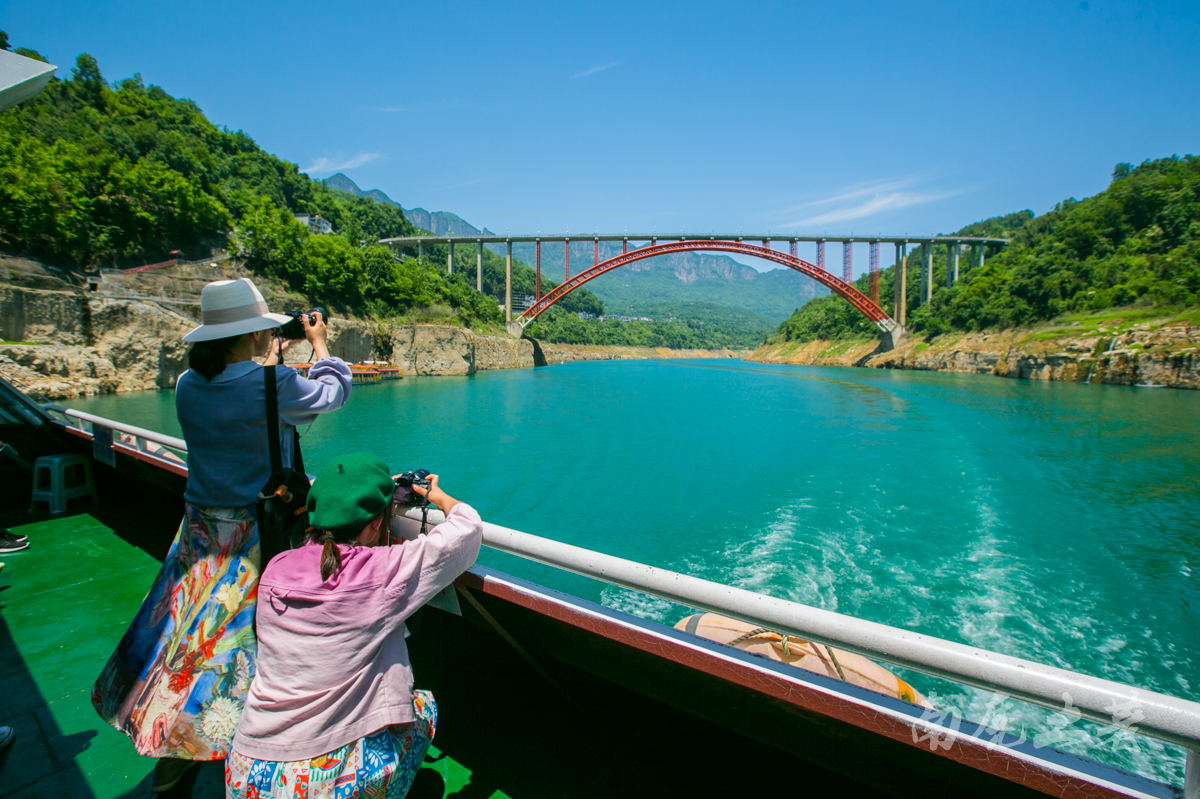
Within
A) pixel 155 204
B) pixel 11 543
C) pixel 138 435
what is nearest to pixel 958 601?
pixel 138 435

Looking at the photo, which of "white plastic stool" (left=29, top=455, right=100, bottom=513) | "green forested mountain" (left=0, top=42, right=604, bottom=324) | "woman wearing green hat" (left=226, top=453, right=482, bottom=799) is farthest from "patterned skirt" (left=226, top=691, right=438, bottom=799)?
"green forested mountain" (left=0, top=42, right=604, bottom=324)

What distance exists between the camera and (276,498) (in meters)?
1.34

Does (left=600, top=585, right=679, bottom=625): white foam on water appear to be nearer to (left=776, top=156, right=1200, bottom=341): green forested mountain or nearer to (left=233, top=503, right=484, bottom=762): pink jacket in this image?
(left=233, top=503, right=484, bottom=762): pink jacket

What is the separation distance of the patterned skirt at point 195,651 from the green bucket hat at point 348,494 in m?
0.42

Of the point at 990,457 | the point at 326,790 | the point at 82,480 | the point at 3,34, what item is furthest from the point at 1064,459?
the point at 3,34

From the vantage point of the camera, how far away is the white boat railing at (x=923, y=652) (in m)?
0.81

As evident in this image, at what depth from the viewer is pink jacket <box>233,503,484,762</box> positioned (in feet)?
3.48

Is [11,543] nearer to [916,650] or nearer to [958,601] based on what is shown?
[916,650]

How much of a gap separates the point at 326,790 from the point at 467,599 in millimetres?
535

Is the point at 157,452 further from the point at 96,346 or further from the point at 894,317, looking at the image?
the point at 894,317

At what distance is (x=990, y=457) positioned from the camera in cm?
1084

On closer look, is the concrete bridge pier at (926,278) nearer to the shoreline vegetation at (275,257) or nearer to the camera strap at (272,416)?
the shoreline vegetation at (275,257)

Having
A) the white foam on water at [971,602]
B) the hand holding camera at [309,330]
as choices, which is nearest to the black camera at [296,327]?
the hand holding camera at [309,330]

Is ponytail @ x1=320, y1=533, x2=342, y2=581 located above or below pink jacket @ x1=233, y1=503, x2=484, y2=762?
above
